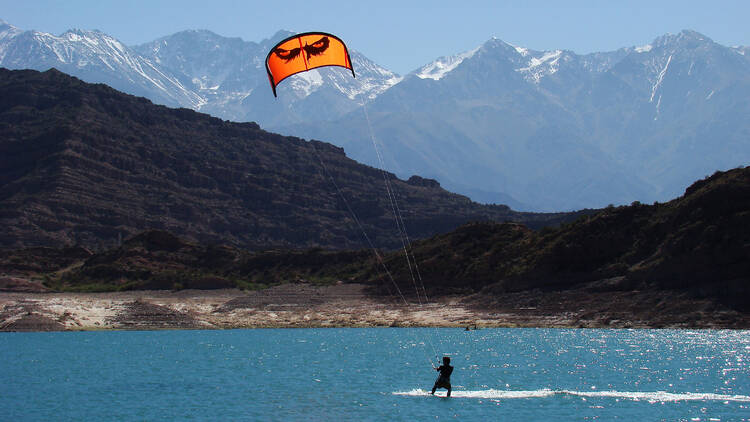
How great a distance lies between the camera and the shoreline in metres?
63.2

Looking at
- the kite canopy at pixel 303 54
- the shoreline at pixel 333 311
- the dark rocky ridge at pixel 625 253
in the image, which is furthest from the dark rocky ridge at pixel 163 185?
the kite canopy at pixel 303 54

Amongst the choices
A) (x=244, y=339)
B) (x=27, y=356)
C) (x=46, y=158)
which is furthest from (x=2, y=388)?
(x=46, y=158)

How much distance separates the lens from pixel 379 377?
38.7 m

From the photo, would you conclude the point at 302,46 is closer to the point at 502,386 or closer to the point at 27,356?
the point at 502,386

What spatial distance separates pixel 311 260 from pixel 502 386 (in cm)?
6711

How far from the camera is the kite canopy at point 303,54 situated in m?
34.6

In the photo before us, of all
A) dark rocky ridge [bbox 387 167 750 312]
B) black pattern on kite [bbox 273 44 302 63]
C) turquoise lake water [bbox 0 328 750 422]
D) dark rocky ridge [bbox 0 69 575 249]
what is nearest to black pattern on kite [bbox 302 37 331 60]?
black pattern on kite [bbox 273 44 302 63]

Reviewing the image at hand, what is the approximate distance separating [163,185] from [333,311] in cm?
8685

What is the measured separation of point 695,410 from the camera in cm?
2919

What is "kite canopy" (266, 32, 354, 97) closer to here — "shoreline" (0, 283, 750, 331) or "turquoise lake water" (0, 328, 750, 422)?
"turquoise lake water" (0, 328, 750, 422)

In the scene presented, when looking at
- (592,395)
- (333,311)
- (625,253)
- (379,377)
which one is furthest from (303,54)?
(333,311)

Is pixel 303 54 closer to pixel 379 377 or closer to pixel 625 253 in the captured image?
pixel 379 377

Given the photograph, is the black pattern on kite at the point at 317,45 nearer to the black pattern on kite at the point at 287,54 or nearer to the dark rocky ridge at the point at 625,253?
the black pattern on kite at the point at 287,54

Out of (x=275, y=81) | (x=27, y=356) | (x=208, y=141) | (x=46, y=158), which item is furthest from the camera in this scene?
(x=208, y=141)
